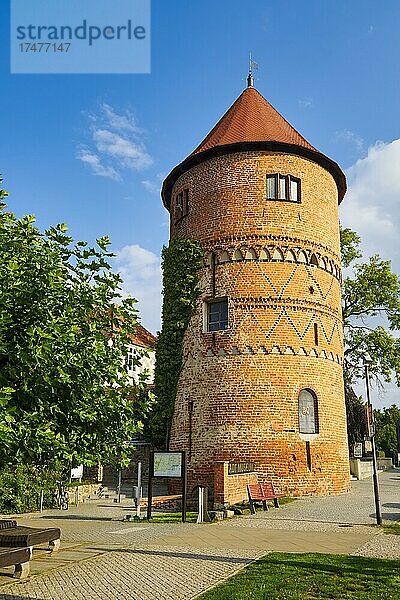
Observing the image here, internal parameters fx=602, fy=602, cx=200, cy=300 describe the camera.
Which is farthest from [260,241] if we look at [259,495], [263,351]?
[259,495]

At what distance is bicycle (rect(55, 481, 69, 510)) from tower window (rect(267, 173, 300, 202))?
1299 cm

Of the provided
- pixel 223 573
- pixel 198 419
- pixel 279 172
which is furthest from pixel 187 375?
pixel 223 573

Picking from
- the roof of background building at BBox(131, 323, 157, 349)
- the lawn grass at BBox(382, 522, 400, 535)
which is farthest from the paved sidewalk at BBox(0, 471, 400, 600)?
the roof of background building at BBox(131, 323, 157, 349)

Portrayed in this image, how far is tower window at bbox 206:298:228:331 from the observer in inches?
893

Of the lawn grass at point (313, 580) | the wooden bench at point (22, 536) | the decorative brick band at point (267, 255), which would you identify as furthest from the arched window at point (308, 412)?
the wooden bench at point (22, 536)

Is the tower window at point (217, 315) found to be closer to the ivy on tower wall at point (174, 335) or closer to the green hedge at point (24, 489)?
the ivy on tower wall at point (174, 335)

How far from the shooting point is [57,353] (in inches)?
360

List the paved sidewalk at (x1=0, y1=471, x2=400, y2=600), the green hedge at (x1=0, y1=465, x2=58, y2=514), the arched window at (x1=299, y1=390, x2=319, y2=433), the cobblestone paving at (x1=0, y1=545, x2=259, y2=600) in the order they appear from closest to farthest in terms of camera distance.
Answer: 1. the cobblestone paving at (x1=0, y1=545, x2=259, y2=600)
2. the paved sidewalk at (x1=0, y1=471, x2=400, y2=600)
3. the green hedge at (x1=0, y1=465, x2=58, y2=514)
4. the arched window at (x1=299, y1=390, x2=319, y2=433)

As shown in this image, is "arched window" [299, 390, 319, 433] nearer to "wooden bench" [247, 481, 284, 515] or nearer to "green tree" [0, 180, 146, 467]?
"wooden bench" [247, 481, 284, 515]

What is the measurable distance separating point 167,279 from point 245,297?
398 cm

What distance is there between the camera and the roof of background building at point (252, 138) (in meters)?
23.8

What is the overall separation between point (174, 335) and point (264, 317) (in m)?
3.80

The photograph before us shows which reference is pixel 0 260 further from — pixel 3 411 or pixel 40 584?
pixel 40 584

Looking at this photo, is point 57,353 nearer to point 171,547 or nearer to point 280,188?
point 171,547
